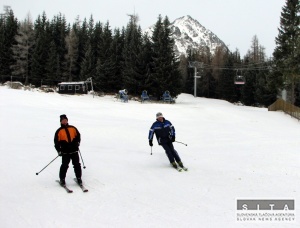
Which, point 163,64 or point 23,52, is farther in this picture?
point 23,52

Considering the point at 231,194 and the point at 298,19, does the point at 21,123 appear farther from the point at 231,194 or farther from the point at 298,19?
the point at 298,19

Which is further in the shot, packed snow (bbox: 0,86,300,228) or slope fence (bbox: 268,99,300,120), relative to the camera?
slope fence (bbox: 268,99,300,120)

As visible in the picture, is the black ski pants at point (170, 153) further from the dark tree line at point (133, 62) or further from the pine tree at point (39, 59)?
the pine tree at point (39, 59)

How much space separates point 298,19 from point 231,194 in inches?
1452

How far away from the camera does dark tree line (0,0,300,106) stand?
1542 inches

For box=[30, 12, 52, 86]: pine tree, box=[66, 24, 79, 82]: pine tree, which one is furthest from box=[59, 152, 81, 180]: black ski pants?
box=[66, 24, 79, 82]: pine tree

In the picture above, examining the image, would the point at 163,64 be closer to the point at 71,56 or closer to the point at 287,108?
the point at 287,108

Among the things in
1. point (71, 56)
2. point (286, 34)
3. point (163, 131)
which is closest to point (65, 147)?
point (163, 131)

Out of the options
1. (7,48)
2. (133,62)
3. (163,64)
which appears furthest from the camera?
(7,48)

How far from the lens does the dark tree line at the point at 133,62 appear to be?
128 ft

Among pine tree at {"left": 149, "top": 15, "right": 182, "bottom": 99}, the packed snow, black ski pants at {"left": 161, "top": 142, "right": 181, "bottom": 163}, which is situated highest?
pine tree at {"left": 149, "top": 15, "right": 182, "bottom": 99}

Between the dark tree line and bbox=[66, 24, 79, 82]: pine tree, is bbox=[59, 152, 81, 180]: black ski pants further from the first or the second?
bbox=[66, 24, 79, 82]: pine tree

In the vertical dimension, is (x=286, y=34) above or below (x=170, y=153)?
above

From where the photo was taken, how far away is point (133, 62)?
169ft
